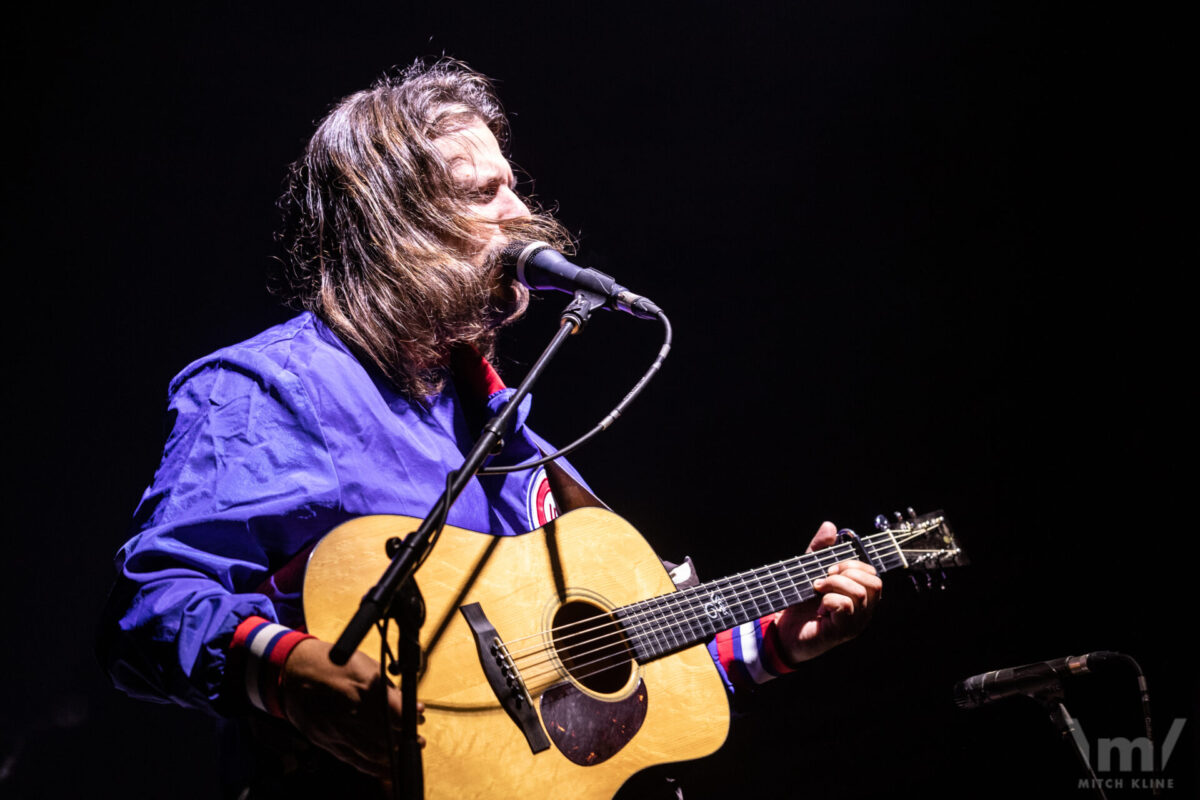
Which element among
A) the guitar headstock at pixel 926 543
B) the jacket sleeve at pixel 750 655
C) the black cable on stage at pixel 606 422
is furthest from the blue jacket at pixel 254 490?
the guitar headstock at pixel 926 543

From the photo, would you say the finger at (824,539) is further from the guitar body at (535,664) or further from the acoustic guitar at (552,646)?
the guitar body at (535,664)

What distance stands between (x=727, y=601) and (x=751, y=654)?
1.38ft

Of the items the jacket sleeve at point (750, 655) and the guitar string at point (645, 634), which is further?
the jacket sleeve at point (750, 655)

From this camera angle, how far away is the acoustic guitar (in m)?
1.44

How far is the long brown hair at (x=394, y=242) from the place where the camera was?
2094 mm

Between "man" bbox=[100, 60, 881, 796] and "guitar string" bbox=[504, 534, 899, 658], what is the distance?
7cm

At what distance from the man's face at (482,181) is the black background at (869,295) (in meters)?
0.95

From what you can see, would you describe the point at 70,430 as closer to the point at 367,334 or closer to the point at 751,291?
the point at 367,334

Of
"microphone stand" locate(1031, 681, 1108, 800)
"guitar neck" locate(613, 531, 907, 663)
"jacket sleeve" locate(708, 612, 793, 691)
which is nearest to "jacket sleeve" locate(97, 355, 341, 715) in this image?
"guitar neck" locate(613, 531, 907, 663)

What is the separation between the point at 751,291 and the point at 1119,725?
8.26 ft

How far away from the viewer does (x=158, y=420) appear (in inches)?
116

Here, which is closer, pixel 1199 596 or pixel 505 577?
pixel 505 577

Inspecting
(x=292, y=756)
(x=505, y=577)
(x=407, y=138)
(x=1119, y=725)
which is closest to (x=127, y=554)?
(x=292, y=756)

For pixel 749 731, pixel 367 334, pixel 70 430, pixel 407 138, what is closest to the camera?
pixel 367 334
